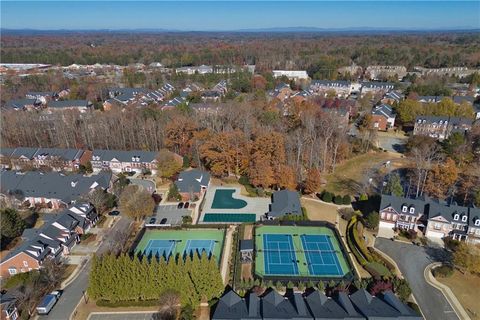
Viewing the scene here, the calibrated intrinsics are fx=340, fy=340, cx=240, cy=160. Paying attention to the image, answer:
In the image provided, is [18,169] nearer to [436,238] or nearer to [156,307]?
[156,307]

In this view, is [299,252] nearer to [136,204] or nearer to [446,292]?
[446,292]

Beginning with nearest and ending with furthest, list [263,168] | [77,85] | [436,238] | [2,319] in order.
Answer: [2,319]
[436,238]
[263,168]
[77,85]

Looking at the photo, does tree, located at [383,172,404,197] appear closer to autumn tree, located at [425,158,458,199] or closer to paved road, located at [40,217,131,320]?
autumn tree, located at [425,158,458,199]

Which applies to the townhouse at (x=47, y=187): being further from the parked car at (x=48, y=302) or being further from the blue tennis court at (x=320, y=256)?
the blue tennis court at (x=320, y=256)

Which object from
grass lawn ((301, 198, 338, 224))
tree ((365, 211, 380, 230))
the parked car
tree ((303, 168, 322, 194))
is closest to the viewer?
the parked car

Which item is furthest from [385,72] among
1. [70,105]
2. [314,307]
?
[314,307]

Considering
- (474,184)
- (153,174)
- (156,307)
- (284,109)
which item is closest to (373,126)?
(284,109)

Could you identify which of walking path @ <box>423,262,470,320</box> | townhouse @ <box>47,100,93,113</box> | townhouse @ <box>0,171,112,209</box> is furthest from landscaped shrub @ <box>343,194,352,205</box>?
townhouse @ <box>47,100,93,113</box>
